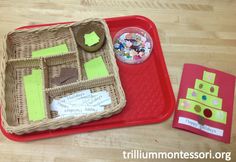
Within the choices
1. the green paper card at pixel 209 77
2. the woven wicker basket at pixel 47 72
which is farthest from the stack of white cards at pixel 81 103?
the green paper card at pixel 209 77

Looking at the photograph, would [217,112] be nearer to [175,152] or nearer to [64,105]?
[175,152]

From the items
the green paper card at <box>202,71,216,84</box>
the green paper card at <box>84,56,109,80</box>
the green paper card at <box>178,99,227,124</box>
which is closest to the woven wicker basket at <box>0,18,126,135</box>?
the green paper card at <box>84,56,109,80</box>

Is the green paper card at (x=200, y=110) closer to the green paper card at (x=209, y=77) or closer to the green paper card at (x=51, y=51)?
the green paper card at (x=209, y=77)

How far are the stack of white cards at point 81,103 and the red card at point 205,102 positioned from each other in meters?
0.29

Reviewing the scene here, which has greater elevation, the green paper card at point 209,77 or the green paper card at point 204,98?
the green paper card at point 209,77

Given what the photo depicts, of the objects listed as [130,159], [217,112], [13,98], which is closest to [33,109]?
[13,98]

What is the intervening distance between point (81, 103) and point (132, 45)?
333 millimetres

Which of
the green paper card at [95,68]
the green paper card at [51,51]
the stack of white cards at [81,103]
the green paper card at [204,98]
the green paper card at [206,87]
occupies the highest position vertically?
the green paper card at [51,51]

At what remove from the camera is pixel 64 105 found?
1.04 metres

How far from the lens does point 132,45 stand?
3.77 ft

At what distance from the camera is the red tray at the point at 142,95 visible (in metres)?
0.99

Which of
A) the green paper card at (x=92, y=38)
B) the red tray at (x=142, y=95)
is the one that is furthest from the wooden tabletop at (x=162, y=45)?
the green paper card at (x=92, y=38)

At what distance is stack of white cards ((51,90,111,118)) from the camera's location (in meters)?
1.02

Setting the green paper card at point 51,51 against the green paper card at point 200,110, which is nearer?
the green paper card at point 200,110
